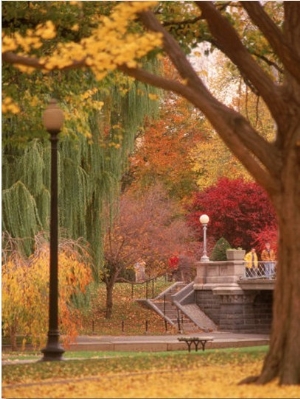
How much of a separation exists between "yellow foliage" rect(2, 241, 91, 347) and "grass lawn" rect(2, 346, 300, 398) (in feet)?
41.7

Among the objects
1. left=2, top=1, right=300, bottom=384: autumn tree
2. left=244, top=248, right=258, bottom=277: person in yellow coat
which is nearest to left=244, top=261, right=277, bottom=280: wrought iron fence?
left=244, top=248, right=258, bottom=277: person in yellow coat

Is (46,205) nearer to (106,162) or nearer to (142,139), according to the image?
(106,162)

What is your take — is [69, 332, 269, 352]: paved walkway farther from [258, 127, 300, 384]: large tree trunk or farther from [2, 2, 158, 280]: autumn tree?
[258, 127, 300, 384]: large tree trunk

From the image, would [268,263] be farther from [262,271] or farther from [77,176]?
[77,176]

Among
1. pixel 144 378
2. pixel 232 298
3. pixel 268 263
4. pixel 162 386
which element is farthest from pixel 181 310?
pixel 162 386

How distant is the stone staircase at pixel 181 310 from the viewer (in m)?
48.6

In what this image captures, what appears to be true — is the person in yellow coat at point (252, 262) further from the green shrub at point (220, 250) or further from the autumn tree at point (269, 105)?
the autumn tree at point (269, 105)

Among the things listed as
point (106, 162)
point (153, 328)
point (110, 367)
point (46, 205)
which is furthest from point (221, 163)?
point (110, 367)

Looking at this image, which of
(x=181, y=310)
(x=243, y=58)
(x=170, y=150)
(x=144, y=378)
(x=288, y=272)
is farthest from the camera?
(x=170, y=150)

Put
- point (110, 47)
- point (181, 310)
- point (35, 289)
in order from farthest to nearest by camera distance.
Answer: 1. point (181, 310)
2. point (35, 289)
3. point (110, 47)

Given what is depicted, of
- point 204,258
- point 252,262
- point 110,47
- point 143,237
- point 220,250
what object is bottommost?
point 110,47

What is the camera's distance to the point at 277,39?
14438 mm

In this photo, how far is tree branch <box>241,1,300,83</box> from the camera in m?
14.2

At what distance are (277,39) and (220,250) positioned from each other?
37056mm
